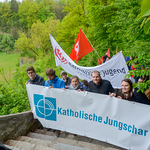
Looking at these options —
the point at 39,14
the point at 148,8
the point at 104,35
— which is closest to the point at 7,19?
the point at 39,14

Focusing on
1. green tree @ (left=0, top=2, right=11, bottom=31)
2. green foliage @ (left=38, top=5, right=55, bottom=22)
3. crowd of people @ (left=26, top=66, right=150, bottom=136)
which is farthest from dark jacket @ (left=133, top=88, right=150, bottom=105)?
green tree @ (left=0, top=2, right=11, bottom=31)

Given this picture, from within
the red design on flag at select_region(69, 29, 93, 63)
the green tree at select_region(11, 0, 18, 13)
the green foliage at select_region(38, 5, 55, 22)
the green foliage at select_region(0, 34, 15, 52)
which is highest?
the green tree at select_region(11, 0, 18, 13)

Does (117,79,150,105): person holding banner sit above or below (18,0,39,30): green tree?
below

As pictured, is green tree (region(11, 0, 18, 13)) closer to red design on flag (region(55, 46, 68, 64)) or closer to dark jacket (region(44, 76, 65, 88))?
red design on flag (region(55, 46, 68, 64))

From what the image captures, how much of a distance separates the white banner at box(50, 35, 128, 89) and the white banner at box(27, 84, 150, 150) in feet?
7.10

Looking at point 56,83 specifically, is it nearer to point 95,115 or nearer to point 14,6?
point 95,115

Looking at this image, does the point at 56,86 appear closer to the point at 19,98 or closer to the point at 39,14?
the point at 19,98

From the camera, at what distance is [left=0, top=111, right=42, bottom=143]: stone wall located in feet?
12.9

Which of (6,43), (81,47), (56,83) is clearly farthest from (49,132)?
(6,43)

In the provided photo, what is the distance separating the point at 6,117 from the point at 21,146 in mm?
837

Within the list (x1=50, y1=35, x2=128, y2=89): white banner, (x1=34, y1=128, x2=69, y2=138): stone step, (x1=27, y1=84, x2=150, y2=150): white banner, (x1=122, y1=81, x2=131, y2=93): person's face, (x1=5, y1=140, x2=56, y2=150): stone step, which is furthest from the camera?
(x1=50, y1=35, x2=128, y2=89): white banner

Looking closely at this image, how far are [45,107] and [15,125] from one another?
99 centimetres

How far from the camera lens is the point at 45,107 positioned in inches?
159

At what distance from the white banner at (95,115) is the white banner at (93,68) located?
2.17 meters
